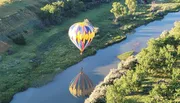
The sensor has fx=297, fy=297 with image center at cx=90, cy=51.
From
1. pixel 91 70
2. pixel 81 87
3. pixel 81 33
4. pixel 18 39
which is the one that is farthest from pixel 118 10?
pixel 81 87

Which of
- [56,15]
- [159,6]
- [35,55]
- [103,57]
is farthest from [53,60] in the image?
[159,6]

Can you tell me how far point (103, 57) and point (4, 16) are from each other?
2547 centimetres

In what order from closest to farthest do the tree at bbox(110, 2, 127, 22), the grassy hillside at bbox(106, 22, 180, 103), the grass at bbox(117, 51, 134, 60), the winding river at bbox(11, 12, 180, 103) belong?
the grassy hillside at bbox(106, 22, 180, 103) < the winding river at bbox(11, 12, 180, 103) < the grass at bbox(117, 51, 134, 60) < the tree at bbox(110, 2, 127, 22)

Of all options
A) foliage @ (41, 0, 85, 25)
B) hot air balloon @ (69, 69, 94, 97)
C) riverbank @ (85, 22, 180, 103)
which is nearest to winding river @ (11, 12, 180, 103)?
hot air balloon @ (69, 69, 94, 97)

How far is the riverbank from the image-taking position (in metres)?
35.1

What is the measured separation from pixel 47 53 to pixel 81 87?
1770 cm

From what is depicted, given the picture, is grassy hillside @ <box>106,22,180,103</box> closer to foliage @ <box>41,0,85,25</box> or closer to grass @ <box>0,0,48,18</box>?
foliage @ <box>41,0,85,25</box>

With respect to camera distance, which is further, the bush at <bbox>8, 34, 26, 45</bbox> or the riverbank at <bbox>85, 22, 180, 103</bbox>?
the bush at <bbox>8, 34, 26, 45</bbox>

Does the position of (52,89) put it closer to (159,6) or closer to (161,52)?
(161,52)

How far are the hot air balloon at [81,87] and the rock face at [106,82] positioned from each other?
5.99 feet

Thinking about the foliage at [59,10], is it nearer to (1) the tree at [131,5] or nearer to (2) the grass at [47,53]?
(2) the grass at [47,53]

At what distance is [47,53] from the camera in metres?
57.3

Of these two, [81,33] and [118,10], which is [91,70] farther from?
[118,10]

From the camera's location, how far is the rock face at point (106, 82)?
118ft
